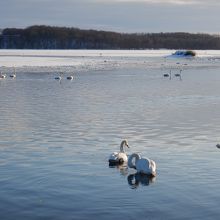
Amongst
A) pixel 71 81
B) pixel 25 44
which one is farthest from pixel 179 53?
pixel 71 81

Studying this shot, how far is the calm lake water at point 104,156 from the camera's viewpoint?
7.34m

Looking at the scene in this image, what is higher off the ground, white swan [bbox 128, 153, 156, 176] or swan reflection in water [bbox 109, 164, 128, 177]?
white swan [bbox 128, 153, 156, 176]

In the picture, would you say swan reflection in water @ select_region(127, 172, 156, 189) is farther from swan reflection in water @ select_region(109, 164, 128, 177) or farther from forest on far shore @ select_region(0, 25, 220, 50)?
forest on far shore @ select_region(0, 25, 220, 50)

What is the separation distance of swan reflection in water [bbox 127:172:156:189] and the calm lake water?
16mm

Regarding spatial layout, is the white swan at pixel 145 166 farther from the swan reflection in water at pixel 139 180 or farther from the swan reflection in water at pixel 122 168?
the swan reflection in water at pixel 122 168

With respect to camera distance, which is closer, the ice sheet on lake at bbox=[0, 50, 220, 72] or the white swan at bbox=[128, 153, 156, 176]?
the white swan at bbox=[128, 153, 156, 176]

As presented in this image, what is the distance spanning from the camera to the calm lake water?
24.1 feet

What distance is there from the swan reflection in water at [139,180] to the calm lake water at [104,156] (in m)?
0.02

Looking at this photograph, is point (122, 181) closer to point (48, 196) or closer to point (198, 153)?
point (48, 196)

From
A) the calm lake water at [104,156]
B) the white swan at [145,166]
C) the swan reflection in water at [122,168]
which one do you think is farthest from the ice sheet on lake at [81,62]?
the white swan at [145,166]

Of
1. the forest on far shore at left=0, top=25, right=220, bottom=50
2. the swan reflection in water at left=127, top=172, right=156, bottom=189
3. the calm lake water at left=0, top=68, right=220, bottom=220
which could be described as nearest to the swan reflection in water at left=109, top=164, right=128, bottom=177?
the calm lake water at left=0, top=68, right=220, bottom=220

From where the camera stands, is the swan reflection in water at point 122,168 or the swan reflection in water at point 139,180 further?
the swan reflection in water at point 122,168

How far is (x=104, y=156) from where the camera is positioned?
10.2 meters

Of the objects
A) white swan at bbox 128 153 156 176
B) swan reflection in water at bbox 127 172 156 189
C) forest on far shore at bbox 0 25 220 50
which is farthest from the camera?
forest on far shore at bbox 0 25 220 50
